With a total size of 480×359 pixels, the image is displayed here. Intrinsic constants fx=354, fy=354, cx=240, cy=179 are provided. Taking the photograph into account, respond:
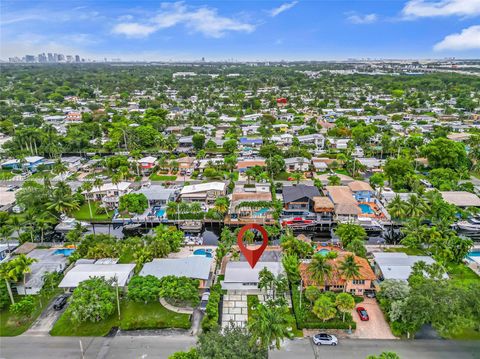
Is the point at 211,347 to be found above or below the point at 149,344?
above

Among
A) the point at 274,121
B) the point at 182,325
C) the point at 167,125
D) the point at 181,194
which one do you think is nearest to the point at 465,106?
the point at 274,121

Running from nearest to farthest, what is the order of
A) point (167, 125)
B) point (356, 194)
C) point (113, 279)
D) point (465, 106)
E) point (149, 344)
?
point (149, 344) < point (113, 279) < point (356, 194) < point (167, 125) < point (465, 106)

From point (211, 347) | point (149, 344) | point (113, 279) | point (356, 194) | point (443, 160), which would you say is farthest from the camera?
point (443, 160)

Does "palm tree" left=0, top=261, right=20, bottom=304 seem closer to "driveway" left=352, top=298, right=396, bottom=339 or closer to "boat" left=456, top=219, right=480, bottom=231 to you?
"driveway" left=352, top=298, right=396, bottom=339

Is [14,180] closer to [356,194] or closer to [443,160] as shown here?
[356,194]

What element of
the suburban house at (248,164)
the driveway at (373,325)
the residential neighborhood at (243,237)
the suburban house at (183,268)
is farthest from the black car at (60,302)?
the suburban house at (248,164)
